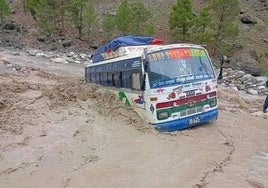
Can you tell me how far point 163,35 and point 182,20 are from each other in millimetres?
4733

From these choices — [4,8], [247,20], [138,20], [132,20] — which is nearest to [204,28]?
[138,20]

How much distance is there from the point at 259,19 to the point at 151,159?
36121 millimetres

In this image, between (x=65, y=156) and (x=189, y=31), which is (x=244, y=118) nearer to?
(x=65, y=156)

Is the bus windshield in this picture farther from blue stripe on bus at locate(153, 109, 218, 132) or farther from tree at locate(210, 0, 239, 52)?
tree at locate(210, 0, 239, 52)

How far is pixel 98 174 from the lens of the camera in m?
8.70

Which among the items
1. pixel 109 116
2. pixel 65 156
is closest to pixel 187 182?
pixel 65 156

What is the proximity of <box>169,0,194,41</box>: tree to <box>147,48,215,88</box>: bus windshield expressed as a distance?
68.7 ft

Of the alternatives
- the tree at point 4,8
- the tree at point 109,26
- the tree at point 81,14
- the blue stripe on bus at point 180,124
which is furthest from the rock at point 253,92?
the tree at point 4,8

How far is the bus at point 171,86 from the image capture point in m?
11.1

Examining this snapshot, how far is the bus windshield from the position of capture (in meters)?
11.2

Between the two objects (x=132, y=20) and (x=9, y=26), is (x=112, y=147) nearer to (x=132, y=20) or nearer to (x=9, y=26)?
(x=132, y=20)

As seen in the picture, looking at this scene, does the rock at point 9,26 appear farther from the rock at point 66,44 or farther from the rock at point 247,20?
the rock at point 247,20

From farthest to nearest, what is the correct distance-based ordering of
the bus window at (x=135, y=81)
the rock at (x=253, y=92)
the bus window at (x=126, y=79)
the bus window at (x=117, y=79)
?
the rock at (x=253, y=92)
the bus window at (x=117, y=79)
the bus window at (x=126, y=79)
the bus window at (x=135, y=81)

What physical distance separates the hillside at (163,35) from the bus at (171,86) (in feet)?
56.0
